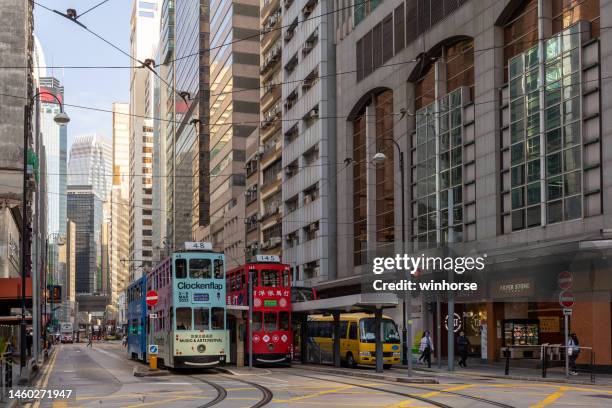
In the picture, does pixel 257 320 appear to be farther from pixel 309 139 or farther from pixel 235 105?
pixel 235 105

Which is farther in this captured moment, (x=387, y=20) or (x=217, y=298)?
(x=387, y=20)

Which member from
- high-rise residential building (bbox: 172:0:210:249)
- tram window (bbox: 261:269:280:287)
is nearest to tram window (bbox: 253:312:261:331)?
tram window (bbox: 261:269:280:287)

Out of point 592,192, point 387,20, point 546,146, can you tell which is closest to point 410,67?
point 387,20

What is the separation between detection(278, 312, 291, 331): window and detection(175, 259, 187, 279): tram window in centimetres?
703

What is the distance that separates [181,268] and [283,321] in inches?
293

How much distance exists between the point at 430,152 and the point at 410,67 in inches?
236

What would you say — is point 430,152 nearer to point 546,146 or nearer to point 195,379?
point 546,146

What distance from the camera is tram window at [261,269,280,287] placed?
132 feet

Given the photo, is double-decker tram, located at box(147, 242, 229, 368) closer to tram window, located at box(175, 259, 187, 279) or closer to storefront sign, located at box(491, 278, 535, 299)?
tram window, located at box(175, 259, 187, 279)

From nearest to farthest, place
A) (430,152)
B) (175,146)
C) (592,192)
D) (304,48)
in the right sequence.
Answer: (592,192) < (430,152) < (304,48) < (175,146)

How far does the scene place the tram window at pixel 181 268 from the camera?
115 feet

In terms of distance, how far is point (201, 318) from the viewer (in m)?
35.5

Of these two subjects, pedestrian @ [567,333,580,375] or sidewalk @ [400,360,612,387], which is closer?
sidewalk @ [400,360,612,387]

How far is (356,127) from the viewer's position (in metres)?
63.5
